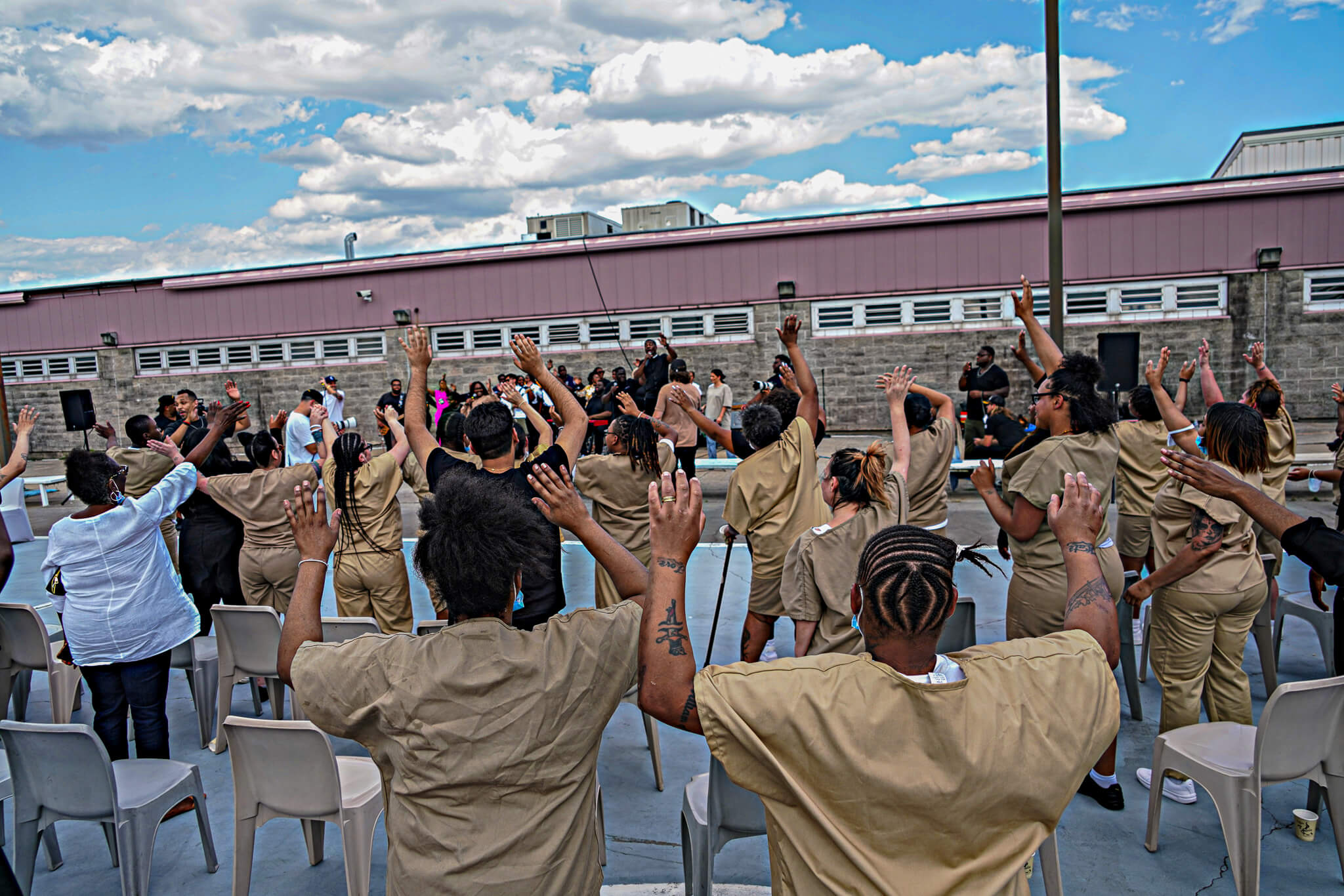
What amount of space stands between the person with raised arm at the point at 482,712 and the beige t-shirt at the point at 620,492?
9.32ft

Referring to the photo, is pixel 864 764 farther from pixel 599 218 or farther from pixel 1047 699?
pixel 599 218

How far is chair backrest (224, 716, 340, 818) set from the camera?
2750 mm

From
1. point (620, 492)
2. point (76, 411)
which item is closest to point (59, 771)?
point (620, 492)

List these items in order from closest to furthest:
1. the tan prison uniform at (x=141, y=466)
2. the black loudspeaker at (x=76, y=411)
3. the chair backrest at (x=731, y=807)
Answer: the chair backrest at (x=731, y=807)
the tan prison uniform at (x=141, y=466)
the black loudspeaker at (x=76, y=411)

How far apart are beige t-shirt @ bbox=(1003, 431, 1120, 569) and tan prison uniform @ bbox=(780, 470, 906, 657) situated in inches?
21.7

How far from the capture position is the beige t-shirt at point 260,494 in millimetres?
4609

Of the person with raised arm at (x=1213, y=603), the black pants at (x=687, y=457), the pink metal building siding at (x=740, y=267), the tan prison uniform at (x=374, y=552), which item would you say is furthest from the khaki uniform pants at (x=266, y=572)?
the pink metal building siding at (x=740, y=267)

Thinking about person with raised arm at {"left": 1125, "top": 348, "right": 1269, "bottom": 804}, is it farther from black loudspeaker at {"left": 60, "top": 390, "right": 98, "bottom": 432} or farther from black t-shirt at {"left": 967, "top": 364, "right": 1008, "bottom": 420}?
black loudspeaker at {"left": 60, "top": 390, "right": 98, "bottom": 432}

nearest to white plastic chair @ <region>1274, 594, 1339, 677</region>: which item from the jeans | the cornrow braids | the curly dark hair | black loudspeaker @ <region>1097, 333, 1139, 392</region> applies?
the cornrow braids

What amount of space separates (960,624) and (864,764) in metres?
2.50

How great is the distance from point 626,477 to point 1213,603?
2915mm

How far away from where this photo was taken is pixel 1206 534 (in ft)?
10.7

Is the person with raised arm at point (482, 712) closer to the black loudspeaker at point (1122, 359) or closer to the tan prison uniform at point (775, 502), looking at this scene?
the tan prison uniform at point (775, 502)

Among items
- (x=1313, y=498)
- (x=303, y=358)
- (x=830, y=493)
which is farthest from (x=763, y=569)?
(x=303, y=358)
